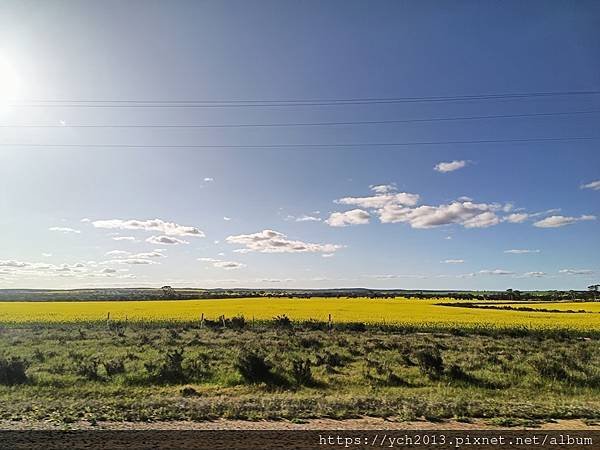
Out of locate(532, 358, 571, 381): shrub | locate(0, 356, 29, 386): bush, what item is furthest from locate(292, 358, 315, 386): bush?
locate(0, 356, 29, 386): bush

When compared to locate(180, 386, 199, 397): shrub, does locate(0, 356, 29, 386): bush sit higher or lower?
higher

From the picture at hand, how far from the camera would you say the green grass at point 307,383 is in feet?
37.9

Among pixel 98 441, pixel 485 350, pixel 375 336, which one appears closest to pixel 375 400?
pixel 98 441

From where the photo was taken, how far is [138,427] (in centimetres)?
1013

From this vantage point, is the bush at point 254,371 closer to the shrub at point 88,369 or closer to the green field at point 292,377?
the green field at point 292,377

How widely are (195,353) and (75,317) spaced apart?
24.8 m

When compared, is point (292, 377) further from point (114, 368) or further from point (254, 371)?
point (114, 368)

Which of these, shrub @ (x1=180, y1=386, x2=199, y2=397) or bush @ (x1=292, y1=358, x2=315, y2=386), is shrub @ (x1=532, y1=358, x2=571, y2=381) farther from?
shrub @ (x1=180, y1=386, x2=199, y2=397)

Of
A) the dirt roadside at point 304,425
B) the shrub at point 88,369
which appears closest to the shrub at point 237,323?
the shrub at point 88,369

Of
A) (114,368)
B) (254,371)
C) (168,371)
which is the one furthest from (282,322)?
(254,371)

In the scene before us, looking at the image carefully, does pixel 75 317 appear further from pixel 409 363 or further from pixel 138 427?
pixel 138 427

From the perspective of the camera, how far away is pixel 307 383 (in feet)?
51.0

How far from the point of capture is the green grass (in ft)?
37.9

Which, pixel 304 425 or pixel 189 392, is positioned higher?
pixel 304 425
